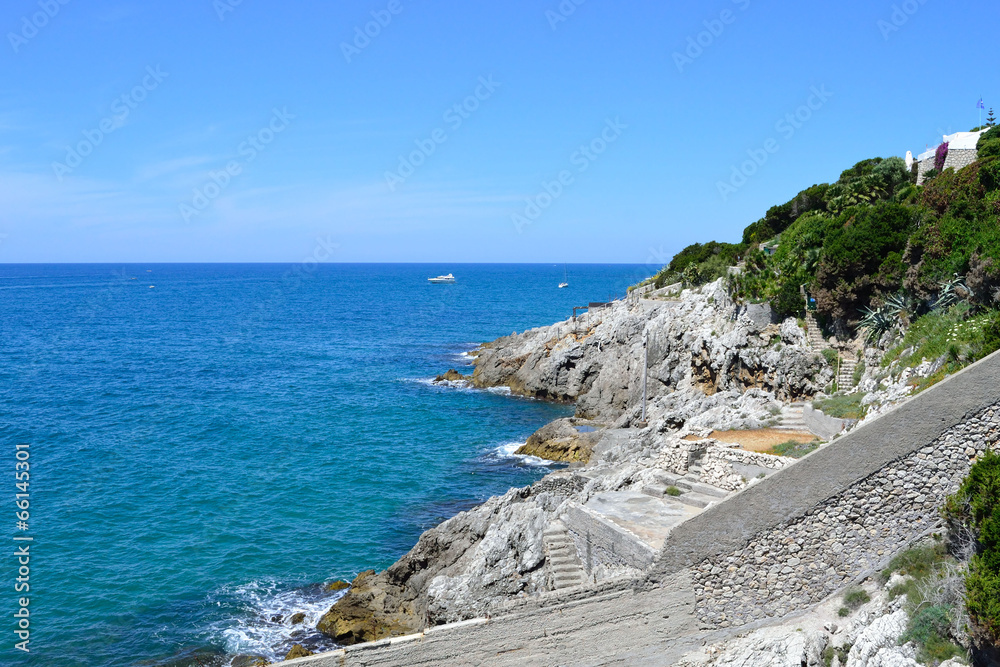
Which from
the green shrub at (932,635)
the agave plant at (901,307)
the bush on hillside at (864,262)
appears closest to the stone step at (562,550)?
the green shrub at (932,635)

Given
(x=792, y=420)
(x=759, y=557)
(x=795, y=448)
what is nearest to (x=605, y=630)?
(x=759, y=557)

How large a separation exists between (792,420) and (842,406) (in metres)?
2.06

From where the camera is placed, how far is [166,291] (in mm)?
176875

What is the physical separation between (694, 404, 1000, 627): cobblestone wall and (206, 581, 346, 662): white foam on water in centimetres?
1174

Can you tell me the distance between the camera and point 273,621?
22609mm

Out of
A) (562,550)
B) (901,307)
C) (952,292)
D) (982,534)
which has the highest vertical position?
(952,292)

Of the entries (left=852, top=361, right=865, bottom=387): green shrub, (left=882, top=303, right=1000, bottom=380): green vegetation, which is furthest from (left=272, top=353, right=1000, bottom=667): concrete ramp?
(left=852, top=361, right=865, bottom=387): green shrub

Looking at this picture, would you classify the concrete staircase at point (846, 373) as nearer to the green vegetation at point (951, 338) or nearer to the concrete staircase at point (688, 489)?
the green vegetation at point (951, 338)

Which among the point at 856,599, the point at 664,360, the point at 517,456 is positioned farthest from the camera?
the point at 664,360

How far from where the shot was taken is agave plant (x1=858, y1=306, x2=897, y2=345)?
27.0 metres

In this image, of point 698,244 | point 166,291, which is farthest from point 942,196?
point 166,291

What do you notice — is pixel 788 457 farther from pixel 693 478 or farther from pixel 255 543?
pixel 255 543

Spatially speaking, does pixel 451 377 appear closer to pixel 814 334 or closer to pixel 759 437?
pixel 814 334

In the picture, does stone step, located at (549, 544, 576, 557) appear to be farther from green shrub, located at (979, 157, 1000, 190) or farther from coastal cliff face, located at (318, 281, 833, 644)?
green shrub, located at (979, 157, 1000, 190)
